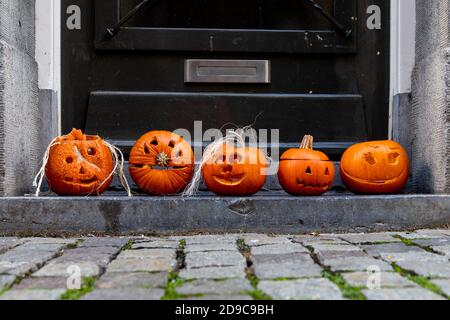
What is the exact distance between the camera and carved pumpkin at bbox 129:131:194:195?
336 centimetres

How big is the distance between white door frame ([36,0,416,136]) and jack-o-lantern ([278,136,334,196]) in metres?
0.99

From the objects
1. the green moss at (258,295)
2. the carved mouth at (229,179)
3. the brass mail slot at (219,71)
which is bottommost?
the green moss at (258,295)

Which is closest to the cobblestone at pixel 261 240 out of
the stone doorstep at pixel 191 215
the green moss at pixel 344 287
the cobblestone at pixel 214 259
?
the stone doorstep at pixel 191 215

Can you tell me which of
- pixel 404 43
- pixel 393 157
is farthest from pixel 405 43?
pixel 393 157

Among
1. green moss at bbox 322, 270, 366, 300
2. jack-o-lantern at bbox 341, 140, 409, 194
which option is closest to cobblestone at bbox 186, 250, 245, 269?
green moss at bbox 322, 270, 366, 300

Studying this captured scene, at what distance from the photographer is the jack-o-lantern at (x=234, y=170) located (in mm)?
3252

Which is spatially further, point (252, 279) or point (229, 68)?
point (229, 68)

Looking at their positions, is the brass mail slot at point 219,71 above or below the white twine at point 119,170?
Result: above

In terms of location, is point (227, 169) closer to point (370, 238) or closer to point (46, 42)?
point (370, 238)

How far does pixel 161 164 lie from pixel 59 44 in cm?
139

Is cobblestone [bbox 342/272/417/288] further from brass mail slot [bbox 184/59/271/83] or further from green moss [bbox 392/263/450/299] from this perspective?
brass mail slot [bbox 184/59/271/83]

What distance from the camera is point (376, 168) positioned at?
3.46 m

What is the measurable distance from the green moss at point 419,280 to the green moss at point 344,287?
245 millimetres

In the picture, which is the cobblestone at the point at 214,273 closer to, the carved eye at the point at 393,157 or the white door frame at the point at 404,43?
the carved eye at the point at 393,157
